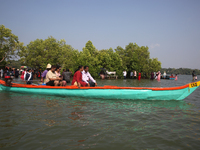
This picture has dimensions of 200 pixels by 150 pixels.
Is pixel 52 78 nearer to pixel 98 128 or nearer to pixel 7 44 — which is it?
pixel 98 128

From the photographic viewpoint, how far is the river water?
406 centimetres

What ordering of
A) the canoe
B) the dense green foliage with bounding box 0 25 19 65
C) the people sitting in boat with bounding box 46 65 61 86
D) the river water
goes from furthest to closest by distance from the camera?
the dense green foliage with bounding box 0 25 19 65 → the people sitting in boat with bounding box 46 65 61 86 → the canoe → the river water

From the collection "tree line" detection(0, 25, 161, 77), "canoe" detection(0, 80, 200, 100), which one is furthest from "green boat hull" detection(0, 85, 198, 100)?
"tree line" detection(0, 25, 161, 77)

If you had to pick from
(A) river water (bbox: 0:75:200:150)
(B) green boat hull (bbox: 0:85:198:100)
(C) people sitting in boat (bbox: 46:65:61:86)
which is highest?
(C) people sitting in boat (bbox: 46:65:61:86)

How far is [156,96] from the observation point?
9039mm

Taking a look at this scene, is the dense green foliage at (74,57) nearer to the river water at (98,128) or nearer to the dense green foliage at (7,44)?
the dense green foliage at (7,44)

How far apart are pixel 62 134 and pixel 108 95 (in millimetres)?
5004

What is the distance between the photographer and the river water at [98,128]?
4.06m

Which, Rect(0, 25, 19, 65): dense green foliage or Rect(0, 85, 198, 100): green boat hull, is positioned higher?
Rect(0, 25, 19, 65): dense green foliage

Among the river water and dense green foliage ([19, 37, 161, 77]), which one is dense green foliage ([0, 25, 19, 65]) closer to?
dense green foliage ([19, 37, 161, 77])

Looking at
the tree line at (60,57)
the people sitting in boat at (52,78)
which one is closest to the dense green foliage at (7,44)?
the tree line at (60,57)

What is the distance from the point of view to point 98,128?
16.5 ft

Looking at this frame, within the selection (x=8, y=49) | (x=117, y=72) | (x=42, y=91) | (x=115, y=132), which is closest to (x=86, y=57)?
(x=117, y=72)

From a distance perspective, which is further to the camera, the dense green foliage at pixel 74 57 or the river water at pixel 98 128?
the dense green foliage at pixel 74 57
